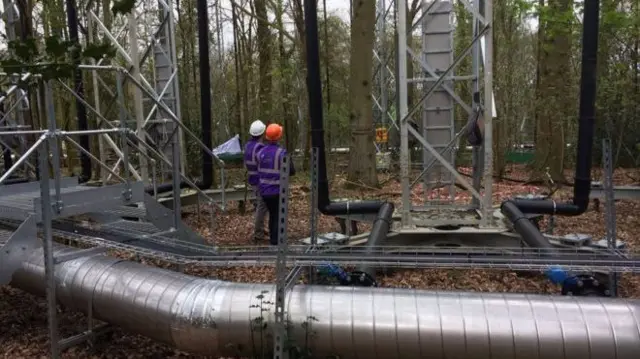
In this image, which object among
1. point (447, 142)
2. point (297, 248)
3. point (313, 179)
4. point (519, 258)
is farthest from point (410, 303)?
point (447, 142)

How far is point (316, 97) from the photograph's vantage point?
6.65 m

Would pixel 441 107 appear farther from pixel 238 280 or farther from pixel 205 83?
pixel 205 83

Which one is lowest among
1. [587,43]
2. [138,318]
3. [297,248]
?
[138,318]

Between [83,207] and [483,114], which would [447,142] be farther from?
[83,207]

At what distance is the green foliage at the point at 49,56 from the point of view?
2.00 metres

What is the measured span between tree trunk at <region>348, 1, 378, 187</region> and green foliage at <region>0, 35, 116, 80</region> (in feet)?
35.0

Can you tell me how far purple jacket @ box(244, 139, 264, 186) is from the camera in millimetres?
8398

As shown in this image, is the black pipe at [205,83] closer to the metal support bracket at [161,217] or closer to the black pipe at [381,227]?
the metal support bracket at [161,217]

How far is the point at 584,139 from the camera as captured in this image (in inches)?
246

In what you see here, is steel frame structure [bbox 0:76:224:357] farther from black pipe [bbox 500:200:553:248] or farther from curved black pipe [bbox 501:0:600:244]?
curved black pipe [bbox 501:0:600:244]

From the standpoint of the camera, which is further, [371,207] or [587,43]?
[371,207]

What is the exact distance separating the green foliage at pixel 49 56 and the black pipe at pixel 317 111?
4.05 m

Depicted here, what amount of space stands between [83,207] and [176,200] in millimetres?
1000

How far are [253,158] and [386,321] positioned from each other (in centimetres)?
536
